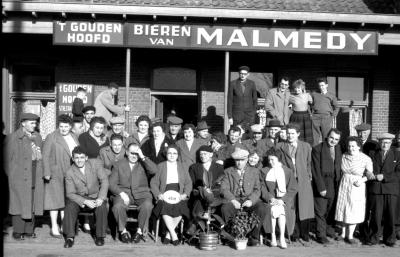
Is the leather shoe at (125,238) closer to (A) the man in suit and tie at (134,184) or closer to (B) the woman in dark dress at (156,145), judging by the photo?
(A) the man in suit and tie at (134,184)

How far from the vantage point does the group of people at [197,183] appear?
891 centimetres

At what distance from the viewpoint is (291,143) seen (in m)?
9.40

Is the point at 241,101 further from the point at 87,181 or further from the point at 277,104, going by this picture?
the point at 87,181

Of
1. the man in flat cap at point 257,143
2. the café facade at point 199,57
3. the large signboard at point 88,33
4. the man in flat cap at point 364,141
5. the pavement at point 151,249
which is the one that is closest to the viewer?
the pavement at point 151,249

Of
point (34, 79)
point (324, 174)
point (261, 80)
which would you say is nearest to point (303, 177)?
point (324, 174)

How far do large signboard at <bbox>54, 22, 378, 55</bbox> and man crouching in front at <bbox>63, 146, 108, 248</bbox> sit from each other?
157 inches

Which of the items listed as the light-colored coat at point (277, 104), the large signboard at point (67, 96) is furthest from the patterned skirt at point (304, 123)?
the large signboard at point (67, 96)

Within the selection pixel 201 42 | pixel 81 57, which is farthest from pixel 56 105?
pixel 201 42

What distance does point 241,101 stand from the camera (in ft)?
38.3

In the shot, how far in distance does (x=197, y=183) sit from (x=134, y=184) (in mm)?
1005

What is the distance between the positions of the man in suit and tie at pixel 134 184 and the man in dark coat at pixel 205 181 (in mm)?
674

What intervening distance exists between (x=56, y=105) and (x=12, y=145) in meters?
5.58

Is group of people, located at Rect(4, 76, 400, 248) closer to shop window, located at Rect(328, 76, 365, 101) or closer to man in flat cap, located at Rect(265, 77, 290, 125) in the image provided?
man in flat cap, located at Rect(265, 77, 290, 125)

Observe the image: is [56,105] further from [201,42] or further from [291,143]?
[291,143]
